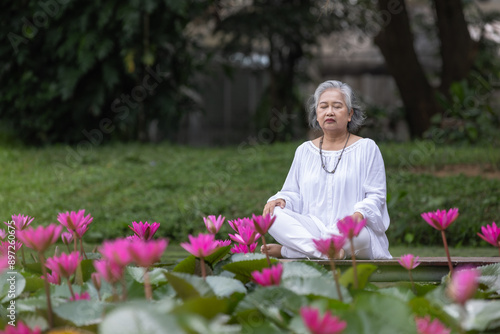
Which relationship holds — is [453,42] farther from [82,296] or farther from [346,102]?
[82,296]

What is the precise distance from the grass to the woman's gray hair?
8.04ft

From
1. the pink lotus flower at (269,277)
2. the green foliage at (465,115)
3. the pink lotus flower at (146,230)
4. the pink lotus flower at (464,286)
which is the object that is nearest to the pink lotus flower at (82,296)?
the pink lotus flower at (269,277)

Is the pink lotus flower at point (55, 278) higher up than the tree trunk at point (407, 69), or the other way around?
the tree trunk at point (407, 69)

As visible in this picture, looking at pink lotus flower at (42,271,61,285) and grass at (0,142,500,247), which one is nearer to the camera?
pink lotus flower at (42,271,61,285)

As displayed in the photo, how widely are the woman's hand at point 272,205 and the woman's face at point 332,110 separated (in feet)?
1.52

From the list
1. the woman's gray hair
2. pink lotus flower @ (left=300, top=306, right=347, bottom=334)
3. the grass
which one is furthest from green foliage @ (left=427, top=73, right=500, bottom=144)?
pink lotus flower @ (left=300, top=306, right=347, bottom=334)

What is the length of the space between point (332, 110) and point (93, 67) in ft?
24.0

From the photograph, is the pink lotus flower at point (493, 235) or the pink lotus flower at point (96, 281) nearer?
the pink lotus flower at point (96, 281)

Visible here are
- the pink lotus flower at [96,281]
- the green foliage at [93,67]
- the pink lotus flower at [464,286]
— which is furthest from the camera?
the green foliage at [93,67]

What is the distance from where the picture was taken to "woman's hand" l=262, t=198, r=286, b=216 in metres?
3.37

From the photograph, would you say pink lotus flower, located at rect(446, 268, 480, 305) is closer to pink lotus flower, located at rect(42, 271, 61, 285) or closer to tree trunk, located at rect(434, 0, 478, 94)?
pink lotus flower, located at rect(42, 271, 61, 285)

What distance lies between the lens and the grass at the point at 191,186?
20.5 feet

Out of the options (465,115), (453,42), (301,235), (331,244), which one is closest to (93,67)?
(465,115)

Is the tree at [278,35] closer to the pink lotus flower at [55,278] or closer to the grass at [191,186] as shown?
the grass at [191,186]
